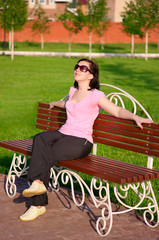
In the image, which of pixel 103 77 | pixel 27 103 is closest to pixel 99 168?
pixel 27 103

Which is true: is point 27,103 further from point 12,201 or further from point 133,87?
point 12,201

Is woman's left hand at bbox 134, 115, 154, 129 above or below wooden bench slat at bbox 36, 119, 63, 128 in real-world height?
above

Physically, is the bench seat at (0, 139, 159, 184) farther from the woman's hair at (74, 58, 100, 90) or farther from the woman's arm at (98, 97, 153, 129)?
the woman's hair at (74, 58, 100, 90)

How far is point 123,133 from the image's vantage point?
15.9 ft

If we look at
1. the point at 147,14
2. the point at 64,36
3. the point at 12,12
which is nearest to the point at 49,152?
the point at 12,12

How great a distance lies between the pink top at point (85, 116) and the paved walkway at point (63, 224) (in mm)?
764

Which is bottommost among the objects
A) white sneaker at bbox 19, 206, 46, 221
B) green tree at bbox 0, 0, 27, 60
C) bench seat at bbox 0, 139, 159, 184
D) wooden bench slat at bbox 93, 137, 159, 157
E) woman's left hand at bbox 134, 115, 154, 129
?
white sneaker at bbox 19, 206, 46, 221

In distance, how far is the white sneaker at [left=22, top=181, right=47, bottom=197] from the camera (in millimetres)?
4353

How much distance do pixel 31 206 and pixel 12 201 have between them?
1.92 ft

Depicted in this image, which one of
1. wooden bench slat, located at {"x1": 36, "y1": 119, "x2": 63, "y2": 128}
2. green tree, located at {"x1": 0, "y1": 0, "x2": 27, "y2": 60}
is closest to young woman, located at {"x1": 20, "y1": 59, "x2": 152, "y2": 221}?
wooden bench slat, located at {"x1": 36, "y1": 119, "x2": 63, "y2": 128}

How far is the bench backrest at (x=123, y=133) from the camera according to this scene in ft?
15.0

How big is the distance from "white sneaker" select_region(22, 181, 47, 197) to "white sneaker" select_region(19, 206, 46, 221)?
0.22 metres

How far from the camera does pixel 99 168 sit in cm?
439

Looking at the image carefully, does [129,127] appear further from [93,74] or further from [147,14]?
[147,14]
